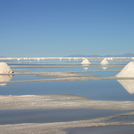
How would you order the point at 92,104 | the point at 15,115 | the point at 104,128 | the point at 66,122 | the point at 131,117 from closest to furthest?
1. the point at 104,128
2. the point at 66,122
3. the point at 131,117
4. the point at 15,115
5. the point at 92,104

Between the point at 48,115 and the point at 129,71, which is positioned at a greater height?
the point at 129,71

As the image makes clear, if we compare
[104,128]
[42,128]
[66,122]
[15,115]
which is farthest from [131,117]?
[15,115]

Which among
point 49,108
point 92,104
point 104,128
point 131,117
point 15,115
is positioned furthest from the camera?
point 92,104

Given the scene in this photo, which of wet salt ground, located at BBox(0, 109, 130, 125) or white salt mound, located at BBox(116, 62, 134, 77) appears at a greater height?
white salt mound, located at BBox(116, 62, 134, 77)

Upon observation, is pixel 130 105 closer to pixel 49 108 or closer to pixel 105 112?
pixel 105 112

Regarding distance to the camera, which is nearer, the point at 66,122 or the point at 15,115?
the point at 66,122

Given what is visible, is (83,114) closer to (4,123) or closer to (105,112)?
(105,112)

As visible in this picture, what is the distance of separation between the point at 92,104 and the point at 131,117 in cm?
214

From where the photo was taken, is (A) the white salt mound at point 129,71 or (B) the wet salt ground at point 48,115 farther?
(A) the white salt mound at point 129,71

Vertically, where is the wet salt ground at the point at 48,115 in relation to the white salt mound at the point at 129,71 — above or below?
below

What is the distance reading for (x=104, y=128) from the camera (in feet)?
18.9

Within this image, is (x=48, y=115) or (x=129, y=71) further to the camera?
(x=129, y=71)

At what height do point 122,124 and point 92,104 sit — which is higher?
point 92,104

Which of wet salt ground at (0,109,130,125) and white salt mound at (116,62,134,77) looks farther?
white salt mound at (116,62,134,77)
